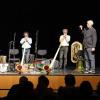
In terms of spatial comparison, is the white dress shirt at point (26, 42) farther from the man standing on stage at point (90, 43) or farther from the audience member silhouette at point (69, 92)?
the audience member silhouette at point (69, 92)

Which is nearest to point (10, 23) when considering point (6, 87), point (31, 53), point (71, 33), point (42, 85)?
point (31, 53)

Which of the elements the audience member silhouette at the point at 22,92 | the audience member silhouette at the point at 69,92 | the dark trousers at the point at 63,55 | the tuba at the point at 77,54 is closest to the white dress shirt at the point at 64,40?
the dark trousers at the point at 63,55

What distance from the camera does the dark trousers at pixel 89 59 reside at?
10039 mm

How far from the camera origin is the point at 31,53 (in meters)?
13.7

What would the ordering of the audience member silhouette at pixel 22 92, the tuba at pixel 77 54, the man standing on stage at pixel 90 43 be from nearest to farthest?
the audience member silhouette at pixel 22 92 → the man standing on stage at pixel 90 43 → the tuba at pixel 77 54

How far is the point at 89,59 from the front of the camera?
1009 centimetres

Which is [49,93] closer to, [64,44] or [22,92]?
[22,92]

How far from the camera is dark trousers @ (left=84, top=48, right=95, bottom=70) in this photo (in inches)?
395

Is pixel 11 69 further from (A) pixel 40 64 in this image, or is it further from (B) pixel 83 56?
(B) pixel 83 56

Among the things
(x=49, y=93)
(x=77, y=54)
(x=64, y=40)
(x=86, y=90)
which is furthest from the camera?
(x=64, y=40)

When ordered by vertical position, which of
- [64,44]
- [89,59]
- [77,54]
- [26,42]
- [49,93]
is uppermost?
[26,42]

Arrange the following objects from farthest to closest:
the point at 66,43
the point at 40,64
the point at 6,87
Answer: the point at 66,43 < the point at 40,64 < the point at 6,87

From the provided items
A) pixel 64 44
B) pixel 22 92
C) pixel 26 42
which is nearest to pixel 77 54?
pixel 64 44

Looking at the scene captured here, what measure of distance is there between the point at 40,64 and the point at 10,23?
10.7 ft
